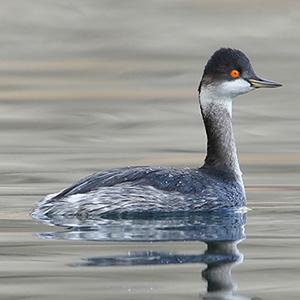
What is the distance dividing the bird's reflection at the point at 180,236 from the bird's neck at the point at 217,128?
836 millimetres

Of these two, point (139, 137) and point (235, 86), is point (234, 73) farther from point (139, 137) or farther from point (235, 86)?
point (139, 137)

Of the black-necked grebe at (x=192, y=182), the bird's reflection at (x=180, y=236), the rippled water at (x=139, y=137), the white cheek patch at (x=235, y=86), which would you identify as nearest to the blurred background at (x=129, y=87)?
the rippled water at (x=139, y=137)

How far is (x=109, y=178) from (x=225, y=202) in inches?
43.4

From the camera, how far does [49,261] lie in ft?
26.7

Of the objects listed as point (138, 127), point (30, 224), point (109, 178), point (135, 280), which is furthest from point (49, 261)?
point (138, 127)

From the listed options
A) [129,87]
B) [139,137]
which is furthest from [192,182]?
[129,87]

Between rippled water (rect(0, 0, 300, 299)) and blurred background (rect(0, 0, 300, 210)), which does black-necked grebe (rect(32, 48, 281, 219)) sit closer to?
rippled water (rect(0, 0, 300, 299))

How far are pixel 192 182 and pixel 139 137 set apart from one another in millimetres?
4334

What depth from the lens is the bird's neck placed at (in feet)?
36.5

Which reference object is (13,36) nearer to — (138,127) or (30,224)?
(138,127)

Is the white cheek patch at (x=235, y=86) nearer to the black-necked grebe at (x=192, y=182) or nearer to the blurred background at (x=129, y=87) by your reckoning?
the black-necked grebe at (x=192, y=182)

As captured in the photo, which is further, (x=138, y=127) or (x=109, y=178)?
(x=138, y=127)

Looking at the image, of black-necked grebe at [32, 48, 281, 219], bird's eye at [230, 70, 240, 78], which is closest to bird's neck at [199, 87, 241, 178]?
black-necked grebe at [32, 48, 281, 219]

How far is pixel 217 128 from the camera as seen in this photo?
11.2 m
